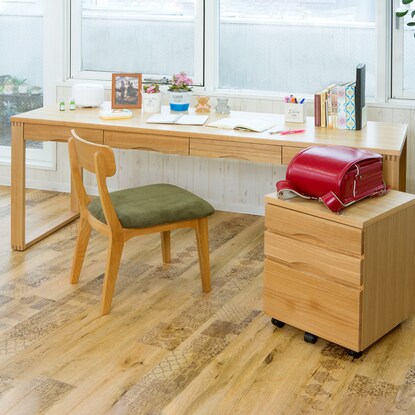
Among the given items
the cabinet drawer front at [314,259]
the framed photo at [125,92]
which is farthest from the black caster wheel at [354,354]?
the framed photo at [125,92]

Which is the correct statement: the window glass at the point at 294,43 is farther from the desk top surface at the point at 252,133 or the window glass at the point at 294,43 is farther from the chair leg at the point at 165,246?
the chair leg at the point at 165,246

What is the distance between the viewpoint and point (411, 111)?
4.16 meters

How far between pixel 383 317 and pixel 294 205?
1.65ft

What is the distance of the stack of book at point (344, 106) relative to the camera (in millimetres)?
3561

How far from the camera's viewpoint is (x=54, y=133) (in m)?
3.78

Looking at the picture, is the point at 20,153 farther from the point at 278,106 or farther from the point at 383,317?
the point at 383,317

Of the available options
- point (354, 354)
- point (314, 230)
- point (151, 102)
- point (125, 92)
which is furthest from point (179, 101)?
point (354, 354)

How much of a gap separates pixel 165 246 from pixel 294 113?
2.76ft

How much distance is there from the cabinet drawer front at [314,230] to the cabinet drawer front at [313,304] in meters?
0.13

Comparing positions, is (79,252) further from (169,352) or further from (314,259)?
(314,259)

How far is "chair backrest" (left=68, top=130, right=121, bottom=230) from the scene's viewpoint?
306 cm

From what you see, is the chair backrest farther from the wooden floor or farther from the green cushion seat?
the wooden floor

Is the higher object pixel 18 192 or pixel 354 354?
pixel 18 192

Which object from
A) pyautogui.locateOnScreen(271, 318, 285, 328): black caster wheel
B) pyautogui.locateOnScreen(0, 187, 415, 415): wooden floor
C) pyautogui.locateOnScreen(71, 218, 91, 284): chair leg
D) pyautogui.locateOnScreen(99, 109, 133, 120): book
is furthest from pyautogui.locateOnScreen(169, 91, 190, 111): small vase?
pyautogui.locateOnScreen(271, 318, 285, 328): black caster wheel
